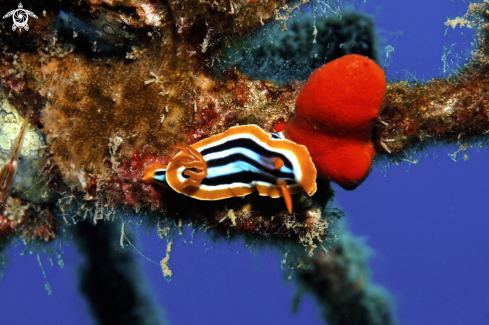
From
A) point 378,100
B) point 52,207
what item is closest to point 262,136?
point 378,100

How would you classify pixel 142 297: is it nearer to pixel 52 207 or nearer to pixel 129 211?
pixel 52 207

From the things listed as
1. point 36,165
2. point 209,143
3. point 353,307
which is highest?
point 353,307

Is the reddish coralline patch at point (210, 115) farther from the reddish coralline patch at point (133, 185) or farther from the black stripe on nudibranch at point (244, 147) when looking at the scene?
the reddish coralline patch at point (133, 185)

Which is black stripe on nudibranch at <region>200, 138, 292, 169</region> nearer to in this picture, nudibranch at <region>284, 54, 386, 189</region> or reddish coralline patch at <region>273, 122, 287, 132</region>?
nudibranch at <region>284, 54, 386, 189</region>

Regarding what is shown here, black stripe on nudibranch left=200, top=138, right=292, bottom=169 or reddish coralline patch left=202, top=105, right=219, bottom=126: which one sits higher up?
reddish coralline patch left=202, top=105, right=219, bottom=126

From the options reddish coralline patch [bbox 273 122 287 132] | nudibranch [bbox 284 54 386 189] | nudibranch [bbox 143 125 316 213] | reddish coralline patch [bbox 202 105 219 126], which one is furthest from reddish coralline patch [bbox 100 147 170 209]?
nudibranch [bbox 284 54 386 189]

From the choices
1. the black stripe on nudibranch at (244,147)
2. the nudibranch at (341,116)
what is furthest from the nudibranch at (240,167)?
the nudibranch at (341,116)
